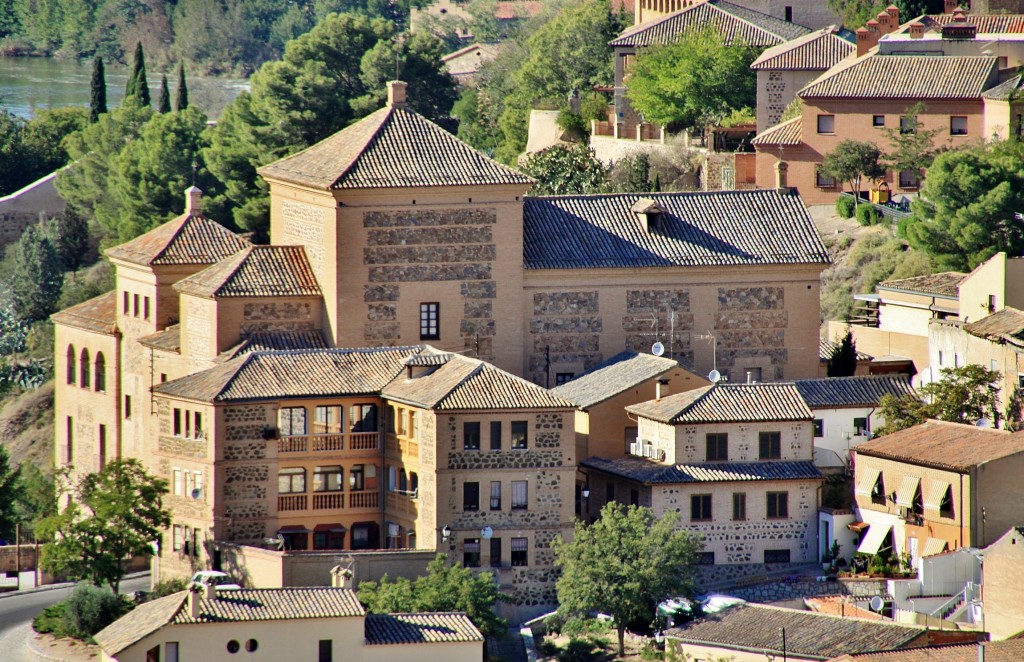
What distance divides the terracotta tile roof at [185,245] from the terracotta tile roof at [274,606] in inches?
590

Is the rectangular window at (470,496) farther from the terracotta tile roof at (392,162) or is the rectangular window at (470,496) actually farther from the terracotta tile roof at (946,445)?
the terracotta tile roof at (946,445)

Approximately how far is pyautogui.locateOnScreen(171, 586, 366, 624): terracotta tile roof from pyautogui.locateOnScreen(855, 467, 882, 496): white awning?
13758 mm

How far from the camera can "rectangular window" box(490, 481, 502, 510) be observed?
6006 centimetres

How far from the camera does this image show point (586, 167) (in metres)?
88.6

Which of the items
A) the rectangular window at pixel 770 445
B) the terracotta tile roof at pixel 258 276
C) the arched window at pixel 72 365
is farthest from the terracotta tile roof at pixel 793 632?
the arched window at pixel 72 365

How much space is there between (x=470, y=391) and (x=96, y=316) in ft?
51.3

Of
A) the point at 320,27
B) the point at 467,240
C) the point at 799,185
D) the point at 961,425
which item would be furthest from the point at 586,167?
the point at 961,425

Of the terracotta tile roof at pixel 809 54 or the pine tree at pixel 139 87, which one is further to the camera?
the pine tree at pixel 139 87

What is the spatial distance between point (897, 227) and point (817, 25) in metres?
21.2

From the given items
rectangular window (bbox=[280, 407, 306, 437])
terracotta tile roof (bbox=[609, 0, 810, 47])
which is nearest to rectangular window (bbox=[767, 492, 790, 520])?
rectangular window (bbox=[280, 407, 306, 437])

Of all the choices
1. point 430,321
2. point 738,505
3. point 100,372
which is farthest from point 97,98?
point 738,505

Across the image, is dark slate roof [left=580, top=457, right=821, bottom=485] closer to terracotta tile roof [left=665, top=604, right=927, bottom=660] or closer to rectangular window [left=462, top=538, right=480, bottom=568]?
rectangular window [left=462, top=538, right=480, bottom=568]

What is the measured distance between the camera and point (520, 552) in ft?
198

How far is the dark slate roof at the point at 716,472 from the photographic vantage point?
2420 inches
